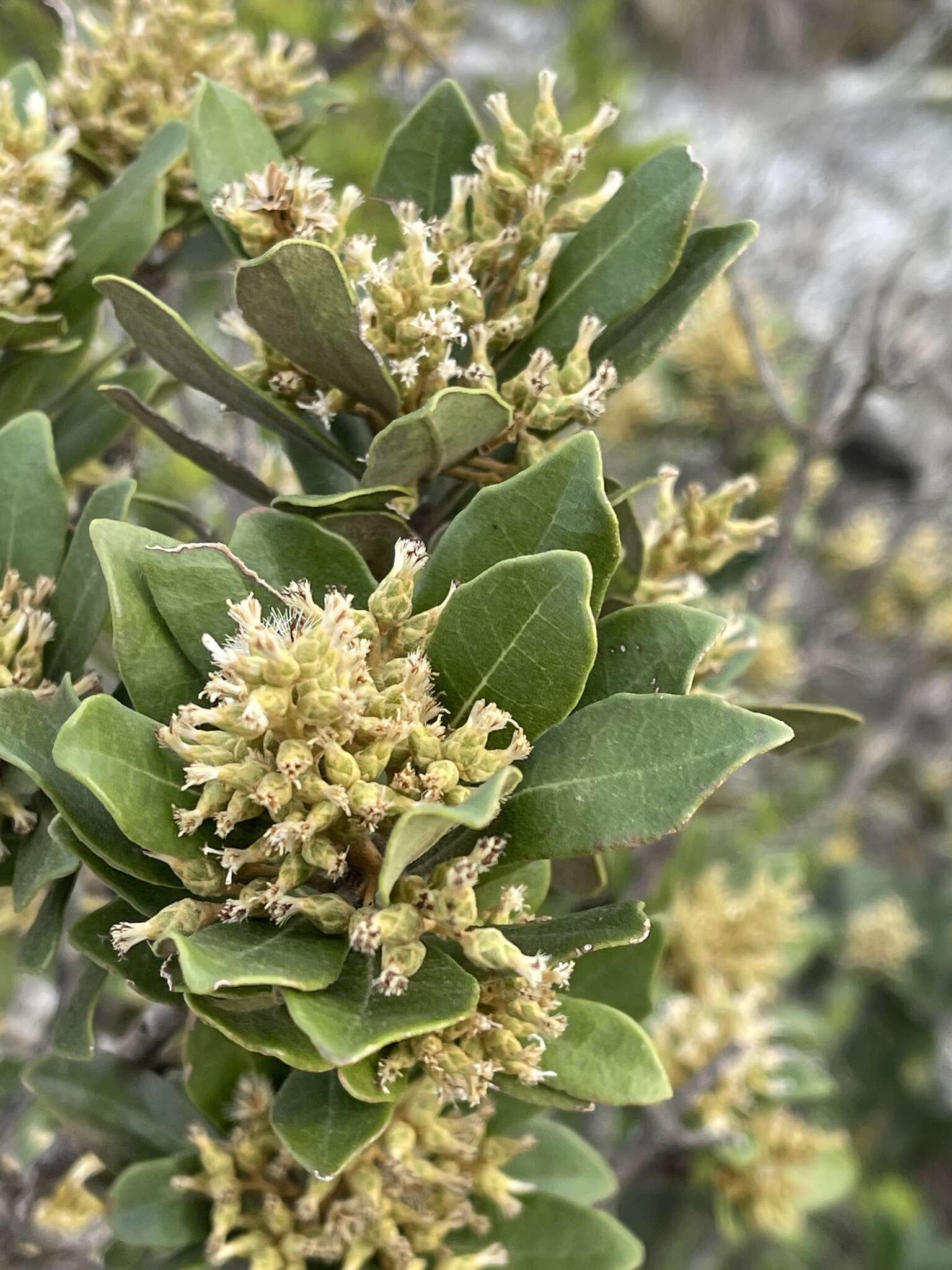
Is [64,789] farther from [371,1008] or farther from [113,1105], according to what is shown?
[113,1105]

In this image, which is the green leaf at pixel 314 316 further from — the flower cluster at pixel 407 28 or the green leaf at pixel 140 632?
the flower cluster at pixel 407 28

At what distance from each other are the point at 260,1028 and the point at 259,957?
0.06m

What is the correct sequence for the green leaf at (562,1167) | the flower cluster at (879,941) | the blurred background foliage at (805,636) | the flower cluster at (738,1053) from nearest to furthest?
the green leaf at (562,1167) < the flower cluster at (738,1053) < the blurred background foliage at (805,636) < the flower cluster at (879,941)

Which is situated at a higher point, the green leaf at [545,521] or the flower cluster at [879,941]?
the green leaf at [545,521]

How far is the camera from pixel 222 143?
830 mm

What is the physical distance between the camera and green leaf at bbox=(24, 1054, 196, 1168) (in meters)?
0.94

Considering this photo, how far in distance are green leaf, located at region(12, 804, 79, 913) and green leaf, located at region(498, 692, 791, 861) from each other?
28 cm

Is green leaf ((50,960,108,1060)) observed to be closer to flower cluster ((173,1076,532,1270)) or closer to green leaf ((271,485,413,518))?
flower cluster ((173,1076,532,1270))

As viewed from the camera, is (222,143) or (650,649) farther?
(222,143)

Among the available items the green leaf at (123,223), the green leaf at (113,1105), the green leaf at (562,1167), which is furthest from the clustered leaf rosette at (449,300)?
the green leaf at (562,1167)

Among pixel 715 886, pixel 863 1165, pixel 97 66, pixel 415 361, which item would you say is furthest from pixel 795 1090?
pixel 863 1165

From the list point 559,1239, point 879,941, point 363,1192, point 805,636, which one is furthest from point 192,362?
point 805,636

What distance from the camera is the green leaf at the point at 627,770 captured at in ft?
1.90

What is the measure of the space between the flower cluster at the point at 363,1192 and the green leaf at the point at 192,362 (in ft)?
1.74
